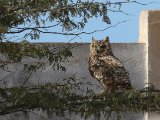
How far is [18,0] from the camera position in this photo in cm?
308

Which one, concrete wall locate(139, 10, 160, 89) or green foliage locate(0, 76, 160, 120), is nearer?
green foliage locate(0, 76, 160, 120)

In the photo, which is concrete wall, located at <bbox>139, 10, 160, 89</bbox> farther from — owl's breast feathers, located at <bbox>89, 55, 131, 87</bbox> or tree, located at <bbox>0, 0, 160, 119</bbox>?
tree, located at <bbox>0, 0, 160, 119</bbox>

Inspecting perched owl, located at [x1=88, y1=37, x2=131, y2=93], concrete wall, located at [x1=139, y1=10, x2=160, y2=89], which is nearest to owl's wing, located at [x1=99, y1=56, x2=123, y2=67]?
perched owl, located at [x1=88, y1=37, x2=131, y2=93]

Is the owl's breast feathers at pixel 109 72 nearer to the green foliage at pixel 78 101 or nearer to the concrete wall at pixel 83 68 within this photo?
the concrete wall at pixel 83 68

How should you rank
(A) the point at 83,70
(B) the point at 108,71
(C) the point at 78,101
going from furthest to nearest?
(A) the point at 83,70
(B) the point at 108,71
(C) the point at 78,101

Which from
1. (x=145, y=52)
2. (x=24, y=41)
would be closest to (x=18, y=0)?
(x=24, y=41)

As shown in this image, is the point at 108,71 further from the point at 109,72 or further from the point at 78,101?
the point at 78,101

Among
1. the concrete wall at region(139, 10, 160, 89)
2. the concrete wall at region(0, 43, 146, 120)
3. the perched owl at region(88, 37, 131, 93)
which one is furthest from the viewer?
the concrete wall at region(139, 10, 160, 89)

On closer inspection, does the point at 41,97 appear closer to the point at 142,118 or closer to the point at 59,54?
the point at 59,54

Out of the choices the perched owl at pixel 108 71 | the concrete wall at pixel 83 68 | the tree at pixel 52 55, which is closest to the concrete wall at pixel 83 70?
the concrete wall at pixel 83 68

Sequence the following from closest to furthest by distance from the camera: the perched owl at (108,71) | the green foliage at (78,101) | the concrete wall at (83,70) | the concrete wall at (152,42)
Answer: the green foliage at (78,101) → the perched owl at (108,71) → the concrete wall at (83,70) → the concrete wall at (152,42)

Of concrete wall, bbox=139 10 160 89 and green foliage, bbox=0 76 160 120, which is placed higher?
concrete wall, bbox=139 10 160 89

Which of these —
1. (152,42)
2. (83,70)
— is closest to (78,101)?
(83,70)

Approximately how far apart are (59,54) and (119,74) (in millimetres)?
976
